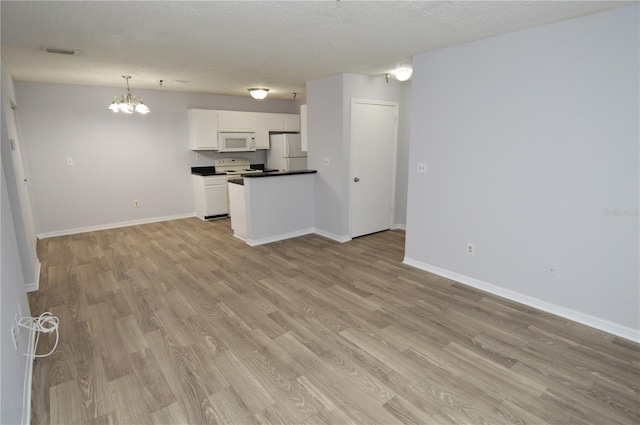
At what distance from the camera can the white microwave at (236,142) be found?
6613mm

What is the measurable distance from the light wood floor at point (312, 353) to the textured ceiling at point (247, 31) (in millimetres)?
2397

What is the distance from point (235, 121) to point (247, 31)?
412 centimetres

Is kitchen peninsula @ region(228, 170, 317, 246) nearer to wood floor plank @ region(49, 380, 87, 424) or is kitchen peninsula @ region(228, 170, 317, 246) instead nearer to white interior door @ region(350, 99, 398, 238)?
white interior door @ region(350, 99, 398, 238)

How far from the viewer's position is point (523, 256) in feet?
10.1

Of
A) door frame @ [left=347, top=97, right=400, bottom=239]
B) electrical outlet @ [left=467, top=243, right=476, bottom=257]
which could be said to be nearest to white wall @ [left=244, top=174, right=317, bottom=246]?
door frame @ [left=347, top=97, right=400, bottom=239]

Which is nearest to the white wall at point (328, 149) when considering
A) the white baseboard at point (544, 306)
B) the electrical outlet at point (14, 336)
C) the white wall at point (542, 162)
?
the white wall at point (542, 162)

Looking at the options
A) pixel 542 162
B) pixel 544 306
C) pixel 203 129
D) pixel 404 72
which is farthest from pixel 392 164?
pixel 203 129

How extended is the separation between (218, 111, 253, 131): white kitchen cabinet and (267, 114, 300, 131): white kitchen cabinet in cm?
50

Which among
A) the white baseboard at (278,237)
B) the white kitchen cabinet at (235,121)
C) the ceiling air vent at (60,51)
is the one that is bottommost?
the white baseboard at (278,237)

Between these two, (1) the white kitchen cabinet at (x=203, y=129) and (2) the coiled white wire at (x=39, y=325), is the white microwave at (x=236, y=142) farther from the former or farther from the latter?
(2) the coiled white wire at (x=39, y=325)

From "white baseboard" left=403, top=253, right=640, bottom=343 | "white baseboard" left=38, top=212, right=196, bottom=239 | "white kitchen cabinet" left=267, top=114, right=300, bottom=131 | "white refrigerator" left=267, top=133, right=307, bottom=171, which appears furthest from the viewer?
"white kitchen cabinet" left=267, top=114, right=300, bottom=131

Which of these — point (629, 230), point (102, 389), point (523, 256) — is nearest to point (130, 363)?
point (102, 389)

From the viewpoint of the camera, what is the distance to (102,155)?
Result: 5.74 m

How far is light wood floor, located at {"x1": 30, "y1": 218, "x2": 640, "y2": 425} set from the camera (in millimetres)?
1918
